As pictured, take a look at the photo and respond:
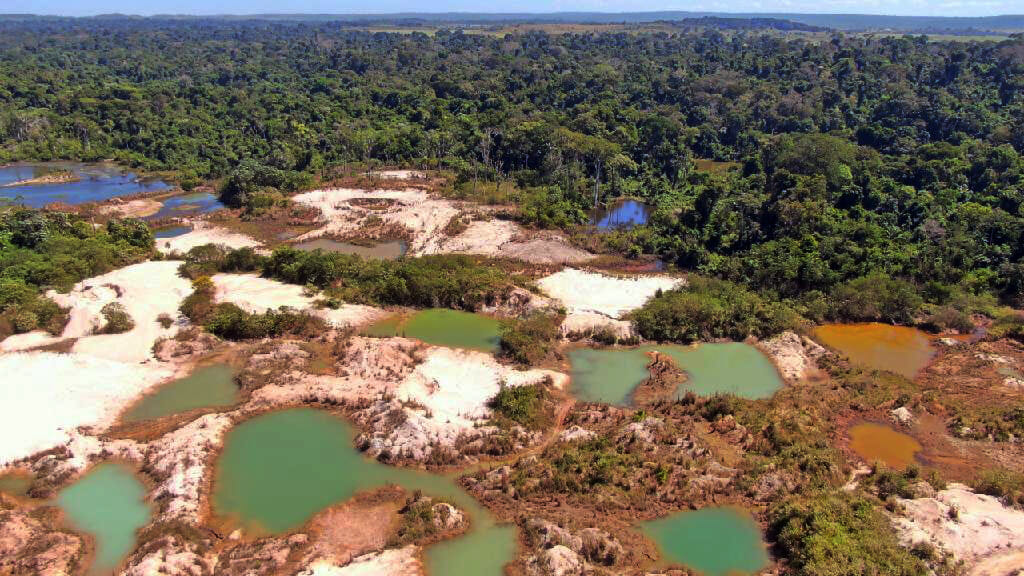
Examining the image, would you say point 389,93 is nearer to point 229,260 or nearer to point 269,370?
point 229,260

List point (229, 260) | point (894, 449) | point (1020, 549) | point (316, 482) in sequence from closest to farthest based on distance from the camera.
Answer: point (1020, 549)
point (316, 482)
point (894, 449)
point (229, 260)

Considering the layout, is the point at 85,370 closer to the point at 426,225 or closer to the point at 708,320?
the point at 426,225

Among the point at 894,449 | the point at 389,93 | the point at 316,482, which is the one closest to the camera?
the point at 316,482

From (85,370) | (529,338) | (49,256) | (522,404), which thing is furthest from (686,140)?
(85,370)

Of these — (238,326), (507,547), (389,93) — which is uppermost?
(389,93)

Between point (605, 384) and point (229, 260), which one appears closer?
point (605, 384)

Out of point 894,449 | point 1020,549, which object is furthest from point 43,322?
point 1020,549

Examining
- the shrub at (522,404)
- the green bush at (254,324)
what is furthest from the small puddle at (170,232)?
the shrub at (522,404)
